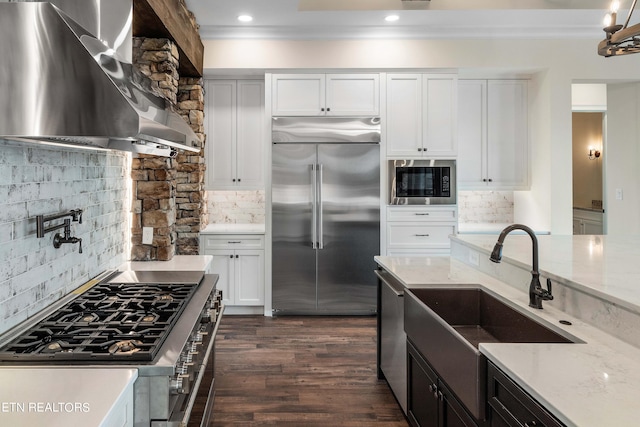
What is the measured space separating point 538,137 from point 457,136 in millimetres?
933

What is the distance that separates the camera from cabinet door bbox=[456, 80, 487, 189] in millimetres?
5062

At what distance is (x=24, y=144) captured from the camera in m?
1.81

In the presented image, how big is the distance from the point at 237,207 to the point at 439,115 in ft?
8.08

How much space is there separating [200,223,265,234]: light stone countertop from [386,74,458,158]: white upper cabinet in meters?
1.60

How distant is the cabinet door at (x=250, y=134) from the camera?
4.95m

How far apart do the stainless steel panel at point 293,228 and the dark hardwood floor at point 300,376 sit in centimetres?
28

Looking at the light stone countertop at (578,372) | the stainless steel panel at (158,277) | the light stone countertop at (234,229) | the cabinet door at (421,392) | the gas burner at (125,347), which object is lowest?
the cabinet door at (421,392)

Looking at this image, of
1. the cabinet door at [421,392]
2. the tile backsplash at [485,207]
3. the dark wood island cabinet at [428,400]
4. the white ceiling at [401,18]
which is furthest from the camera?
the tile backsplash at [485,207]

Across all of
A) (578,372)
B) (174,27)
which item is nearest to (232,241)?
(174,27)

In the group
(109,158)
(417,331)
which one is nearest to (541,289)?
(417,331)

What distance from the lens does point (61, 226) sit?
2045mm

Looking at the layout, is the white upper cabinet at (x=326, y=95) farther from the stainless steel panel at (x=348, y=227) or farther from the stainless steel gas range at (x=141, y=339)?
the stainless steel gas range at (x=141, y=339)

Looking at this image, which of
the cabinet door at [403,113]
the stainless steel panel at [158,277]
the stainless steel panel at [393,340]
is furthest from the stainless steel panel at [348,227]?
the stainless steel panel at [158,277]

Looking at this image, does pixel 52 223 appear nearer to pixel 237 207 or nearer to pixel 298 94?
pixel 298 94
